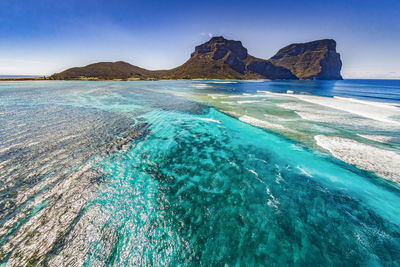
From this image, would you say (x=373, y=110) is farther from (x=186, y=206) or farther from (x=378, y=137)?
(x=186, y=206)

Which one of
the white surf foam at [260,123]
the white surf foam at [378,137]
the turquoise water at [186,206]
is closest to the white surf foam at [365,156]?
the turquoise water at [186,206]

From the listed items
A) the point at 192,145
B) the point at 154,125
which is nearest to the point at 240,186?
the point at 192,145

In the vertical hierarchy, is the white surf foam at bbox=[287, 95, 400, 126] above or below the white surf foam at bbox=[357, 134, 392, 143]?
above

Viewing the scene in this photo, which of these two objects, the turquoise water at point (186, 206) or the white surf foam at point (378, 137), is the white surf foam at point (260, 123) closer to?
the turquoise water at point (186, 206)

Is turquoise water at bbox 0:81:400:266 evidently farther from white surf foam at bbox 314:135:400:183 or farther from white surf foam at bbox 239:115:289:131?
white surf foam at bbox 239:115:289:131

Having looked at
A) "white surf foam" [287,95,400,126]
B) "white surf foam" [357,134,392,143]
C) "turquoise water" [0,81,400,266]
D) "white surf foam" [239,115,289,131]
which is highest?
"white surf foam" [287,95,400,126]

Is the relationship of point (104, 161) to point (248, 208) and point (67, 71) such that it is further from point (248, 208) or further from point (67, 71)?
point (67, 71)

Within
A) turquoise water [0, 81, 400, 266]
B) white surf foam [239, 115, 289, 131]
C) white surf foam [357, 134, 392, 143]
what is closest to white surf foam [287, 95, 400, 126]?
white surf foam [357, 134, 392, 143]
